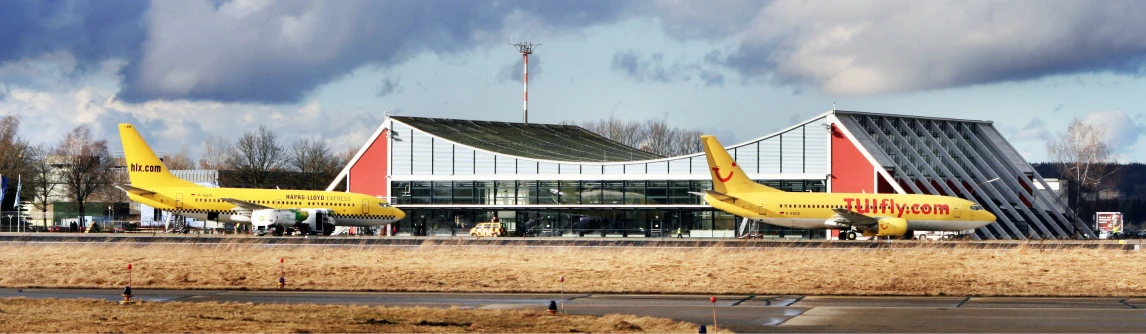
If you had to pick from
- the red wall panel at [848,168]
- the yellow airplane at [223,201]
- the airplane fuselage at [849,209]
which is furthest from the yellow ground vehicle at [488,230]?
the red wall panel at [848,168]

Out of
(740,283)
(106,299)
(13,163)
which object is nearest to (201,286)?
(106,299)

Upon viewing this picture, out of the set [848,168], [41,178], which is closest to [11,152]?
[41,178]

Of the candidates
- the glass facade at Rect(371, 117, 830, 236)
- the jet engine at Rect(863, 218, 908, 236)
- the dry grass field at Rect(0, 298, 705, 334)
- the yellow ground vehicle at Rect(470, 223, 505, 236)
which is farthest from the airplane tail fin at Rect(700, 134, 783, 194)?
the dry grass field at Rect(0, 298, 705, 334)

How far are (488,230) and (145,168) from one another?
915 inches

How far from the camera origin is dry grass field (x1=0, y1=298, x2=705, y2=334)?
23219 millimetres

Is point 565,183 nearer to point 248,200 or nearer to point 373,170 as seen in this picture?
point 373,170

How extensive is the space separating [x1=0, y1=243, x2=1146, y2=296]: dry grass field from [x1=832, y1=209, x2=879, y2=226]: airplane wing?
15.4 meters

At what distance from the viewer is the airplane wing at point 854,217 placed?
228 ft

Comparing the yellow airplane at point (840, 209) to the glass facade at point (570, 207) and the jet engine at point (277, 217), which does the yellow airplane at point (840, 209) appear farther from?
the jet engine at point (277, 217)

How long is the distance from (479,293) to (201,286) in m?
9.09

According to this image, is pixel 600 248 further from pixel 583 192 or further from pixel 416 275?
pixel 583 192

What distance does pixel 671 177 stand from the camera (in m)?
82.8

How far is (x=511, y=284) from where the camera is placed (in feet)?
122

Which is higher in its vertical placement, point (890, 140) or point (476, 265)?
point (890, 140)
